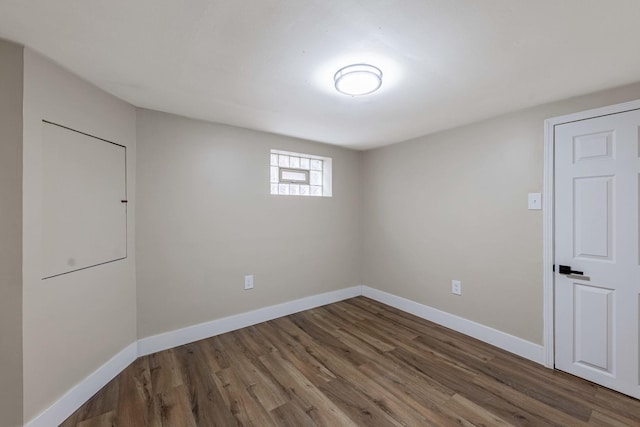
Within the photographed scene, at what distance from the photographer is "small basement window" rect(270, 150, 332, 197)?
10.4ft

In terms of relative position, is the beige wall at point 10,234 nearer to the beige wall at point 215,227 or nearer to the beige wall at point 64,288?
the beige wall at point 64,288

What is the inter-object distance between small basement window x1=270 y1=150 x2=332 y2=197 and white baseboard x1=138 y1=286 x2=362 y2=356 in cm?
135

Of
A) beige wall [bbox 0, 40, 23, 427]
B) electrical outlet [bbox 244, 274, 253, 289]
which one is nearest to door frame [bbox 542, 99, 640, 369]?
electrical outlet [bbox 244, 274, 253, 289]

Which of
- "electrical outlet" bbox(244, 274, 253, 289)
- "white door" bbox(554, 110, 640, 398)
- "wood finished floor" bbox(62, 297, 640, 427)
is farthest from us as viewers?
"electrical outlet" bbox(244, 274, 253, 289)

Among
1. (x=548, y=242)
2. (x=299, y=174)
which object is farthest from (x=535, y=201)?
(x=299, y=174)

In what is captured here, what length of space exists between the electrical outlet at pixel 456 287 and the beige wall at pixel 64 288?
3.07 m

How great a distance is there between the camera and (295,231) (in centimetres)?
325

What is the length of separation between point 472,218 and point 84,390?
134 inches

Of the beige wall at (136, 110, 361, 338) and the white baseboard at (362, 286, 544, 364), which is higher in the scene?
the beige wall at (136, 110, 361, 338)

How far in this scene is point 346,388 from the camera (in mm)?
1886

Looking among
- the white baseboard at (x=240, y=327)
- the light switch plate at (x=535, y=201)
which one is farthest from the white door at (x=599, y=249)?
the white baseboard at (x=240, y=327)

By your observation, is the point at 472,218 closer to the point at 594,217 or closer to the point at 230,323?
the point at 594,217

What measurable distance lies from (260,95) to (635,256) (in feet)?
9.38

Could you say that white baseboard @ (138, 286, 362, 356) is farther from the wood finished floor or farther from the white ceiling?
the white ceiling
